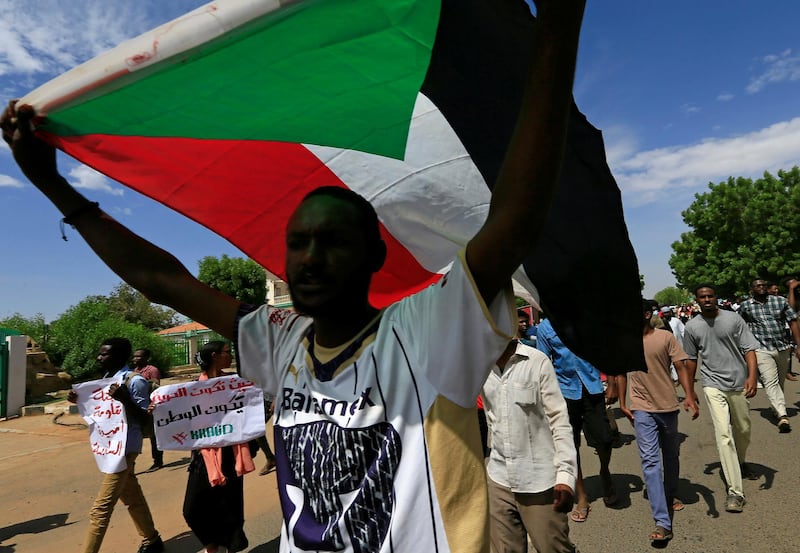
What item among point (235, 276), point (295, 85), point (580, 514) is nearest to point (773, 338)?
point (580, 514)

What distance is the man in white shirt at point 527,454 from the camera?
2.97 metres

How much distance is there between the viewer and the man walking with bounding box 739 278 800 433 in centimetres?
717

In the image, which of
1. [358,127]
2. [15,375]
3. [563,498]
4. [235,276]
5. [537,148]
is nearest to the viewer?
[537,148]

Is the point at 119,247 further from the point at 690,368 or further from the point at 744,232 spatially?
the point at 744,232

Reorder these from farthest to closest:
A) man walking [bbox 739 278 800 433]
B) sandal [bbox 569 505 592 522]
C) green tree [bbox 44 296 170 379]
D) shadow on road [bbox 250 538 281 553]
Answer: green tree [bbox 44 296 170 379] < man walking [bbox 739 278 800 433] < sandal [bbox 569 505 592 522] < shadow on road [bbox 250 538 281 553]

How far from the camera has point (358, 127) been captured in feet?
6.28

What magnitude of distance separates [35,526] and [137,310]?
1746 inches

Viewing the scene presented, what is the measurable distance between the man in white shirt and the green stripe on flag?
1.93 metres

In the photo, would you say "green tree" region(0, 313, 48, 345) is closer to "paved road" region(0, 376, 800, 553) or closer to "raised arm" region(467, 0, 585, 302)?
"paved road" region(0, 376, 800, 553)

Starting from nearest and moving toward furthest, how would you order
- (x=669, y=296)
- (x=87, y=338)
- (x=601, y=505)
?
(x=601, y=505) < (x=87, y=338) < (x=669, y=296)

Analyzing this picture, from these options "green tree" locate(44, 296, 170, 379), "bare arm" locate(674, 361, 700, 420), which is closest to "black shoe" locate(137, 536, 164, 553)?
"bare arm" locate(674, 361, 700, 420)

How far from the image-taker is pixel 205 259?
116 feet

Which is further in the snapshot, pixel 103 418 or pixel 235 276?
pixel 235 276

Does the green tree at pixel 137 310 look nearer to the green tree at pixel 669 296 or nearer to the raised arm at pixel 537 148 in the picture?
the raised arm at pixel 537 148
